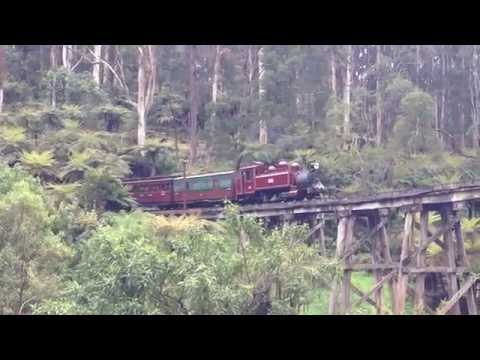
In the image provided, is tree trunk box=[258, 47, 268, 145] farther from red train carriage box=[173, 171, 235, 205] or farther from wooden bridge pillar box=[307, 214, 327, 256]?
wooden bridge pillar box=[307, 214, 327, 256]

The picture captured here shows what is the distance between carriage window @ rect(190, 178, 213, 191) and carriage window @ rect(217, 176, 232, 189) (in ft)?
1.14

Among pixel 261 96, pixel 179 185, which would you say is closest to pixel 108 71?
pixel 261 96

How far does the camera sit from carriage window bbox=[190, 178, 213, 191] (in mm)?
22344

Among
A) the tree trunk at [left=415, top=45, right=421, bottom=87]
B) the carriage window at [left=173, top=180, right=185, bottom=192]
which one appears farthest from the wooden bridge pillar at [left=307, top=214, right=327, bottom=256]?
the tree trunk at [left=415, top=45, right=421, bottom=87]

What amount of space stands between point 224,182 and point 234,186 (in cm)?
37

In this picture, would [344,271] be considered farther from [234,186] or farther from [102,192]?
[102,192]

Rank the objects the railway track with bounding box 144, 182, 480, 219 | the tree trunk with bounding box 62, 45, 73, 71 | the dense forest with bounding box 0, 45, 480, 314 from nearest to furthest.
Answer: the dense forest with bounding box 0, 45, 480, 314 < the railway track with bounding box 144, 182, 480, 219 < the tree trunk with bounding box 62, 45, 73, 71

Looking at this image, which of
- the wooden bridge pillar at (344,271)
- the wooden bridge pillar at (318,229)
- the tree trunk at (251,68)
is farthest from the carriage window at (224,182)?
the tree trunk at (251,68)

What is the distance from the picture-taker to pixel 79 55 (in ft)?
109

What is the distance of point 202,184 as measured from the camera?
22.5 metres

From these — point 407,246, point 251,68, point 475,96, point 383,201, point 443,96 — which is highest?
point 251,68
